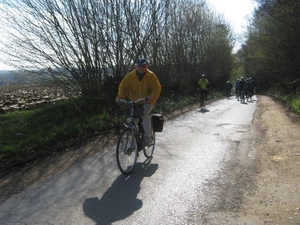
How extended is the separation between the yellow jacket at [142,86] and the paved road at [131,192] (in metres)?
1.36

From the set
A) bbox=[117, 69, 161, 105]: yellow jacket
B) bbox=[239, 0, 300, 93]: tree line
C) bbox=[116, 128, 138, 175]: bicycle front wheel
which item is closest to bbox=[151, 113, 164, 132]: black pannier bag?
bbox=[117, 69, 161, 105]: yellow jacket

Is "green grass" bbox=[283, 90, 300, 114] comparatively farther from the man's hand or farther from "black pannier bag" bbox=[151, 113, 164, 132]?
the man's hand

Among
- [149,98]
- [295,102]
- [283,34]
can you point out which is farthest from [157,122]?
[283,34]

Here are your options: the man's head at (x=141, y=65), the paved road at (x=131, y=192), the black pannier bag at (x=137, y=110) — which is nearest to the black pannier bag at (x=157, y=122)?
the paved road at (x=131, y=192)

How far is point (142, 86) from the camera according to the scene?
600 centimetres

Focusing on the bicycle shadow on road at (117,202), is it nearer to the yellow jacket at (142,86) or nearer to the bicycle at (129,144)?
the bicycle at (129,144)

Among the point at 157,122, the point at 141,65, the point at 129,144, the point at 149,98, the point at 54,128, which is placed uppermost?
the point at 141,65

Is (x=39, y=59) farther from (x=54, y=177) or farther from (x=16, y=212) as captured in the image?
(x=16, y=212)

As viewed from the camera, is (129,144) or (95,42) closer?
(129,144)

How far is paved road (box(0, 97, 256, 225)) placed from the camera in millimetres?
3871

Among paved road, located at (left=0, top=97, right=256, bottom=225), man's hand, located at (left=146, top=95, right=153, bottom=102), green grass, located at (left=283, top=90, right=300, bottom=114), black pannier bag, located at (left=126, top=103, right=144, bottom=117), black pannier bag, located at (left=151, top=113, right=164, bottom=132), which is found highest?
man's hand, located at (left=146, top=95, right=153, bottom=102)

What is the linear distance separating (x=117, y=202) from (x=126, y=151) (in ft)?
4.51

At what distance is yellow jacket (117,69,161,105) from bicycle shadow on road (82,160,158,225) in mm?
1516

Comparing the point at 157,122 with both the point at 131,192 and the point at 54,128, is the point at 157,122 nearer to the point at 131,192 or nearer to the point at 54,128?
the point at 131,192
